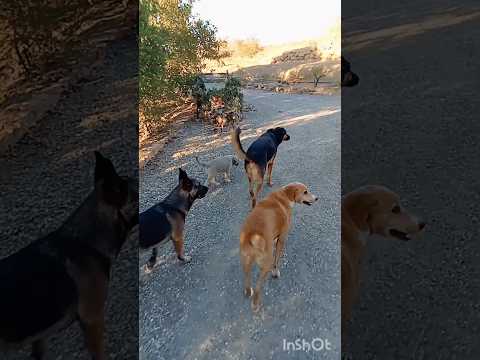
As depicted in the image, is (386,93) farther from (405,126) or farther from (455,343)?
(455,343)

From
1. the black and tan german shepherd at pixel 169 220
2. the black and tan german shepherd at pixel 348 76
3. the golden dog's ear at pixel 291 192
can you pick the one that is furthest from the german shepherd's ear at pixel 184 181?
the black and tan german shepherd at pixel 348 76

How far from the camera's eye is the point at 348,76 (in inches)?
64.5

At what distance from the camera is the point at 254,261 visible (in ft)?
5.43

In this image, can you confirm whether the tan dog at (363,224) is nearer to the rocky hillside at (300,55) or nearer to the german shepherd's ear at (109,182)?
the rocky hillside at (300,55)

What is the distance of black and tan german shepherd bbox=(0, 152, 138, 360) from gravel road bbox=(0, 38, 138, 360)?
0.04m

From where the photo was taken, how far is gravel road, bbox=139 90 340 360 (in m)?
1.62

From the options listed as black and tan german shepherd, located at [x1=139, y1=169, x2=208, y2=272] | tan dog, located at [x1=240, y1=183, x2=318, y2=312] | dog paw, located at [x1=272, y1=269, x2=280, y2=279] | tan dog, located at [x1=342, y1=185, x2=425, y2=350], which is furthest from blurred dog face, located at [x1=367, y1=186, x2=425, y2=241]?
black and tan german shepherd, located at [x1=139, y1=169, x2=208, y2=272]

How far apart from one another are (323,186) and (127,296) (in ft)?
3.60

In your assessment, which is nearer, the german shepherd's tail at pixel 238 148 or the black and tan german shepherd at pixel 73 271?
the black and tan german shepherd at pixel 73 271

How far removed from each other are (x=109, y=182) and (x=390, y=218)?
1397 mm

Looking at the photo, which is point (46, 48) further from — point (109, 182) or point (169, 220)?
point (169, 220)

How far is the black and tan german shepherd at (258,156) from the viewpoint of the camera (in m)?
1.71

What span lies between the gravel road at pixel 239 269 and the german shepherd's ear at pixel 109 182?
112mm

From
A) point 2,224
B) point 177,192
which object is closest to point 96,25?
point 177,192
